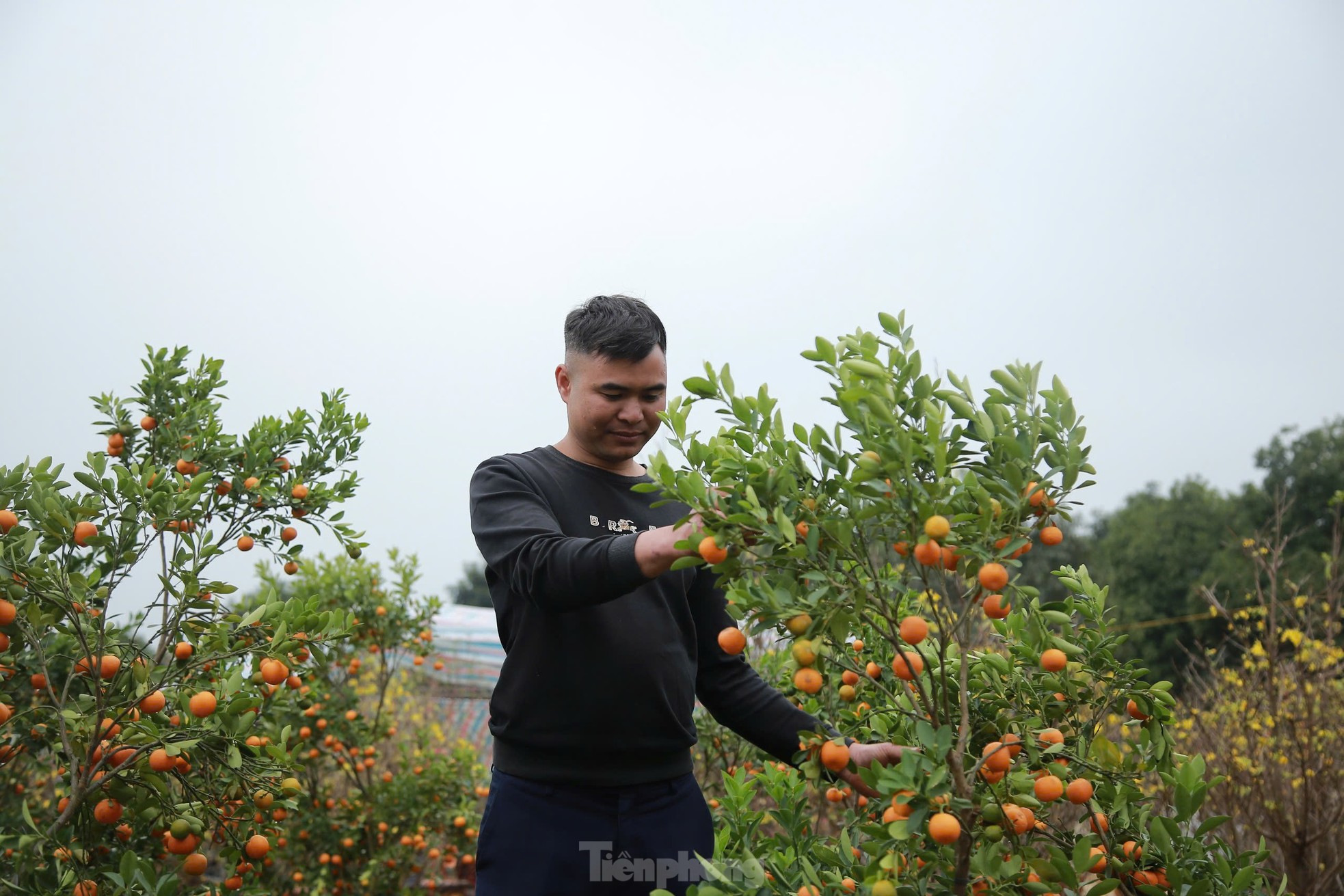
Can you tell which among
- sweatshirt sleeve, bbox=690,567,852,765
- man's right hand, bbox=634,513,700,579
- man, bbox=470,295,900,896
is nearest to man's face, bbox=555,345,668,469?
man, bbox=470,295,900,896

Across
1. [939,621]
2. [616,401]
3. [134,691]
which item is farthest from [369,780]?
[939,621]

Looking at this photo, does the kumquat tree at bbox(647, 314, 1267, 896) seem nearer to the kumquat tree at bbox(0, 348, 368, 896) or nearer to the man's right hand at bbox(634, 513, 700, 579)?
the man's right hand at bbox(634, 513, 700, 579)

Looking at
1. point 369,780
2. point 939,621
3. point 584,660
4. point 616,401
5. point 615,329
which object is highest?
point 615,329

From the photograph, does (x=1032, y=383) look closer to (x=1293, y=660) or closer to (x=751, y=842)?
(x=751, y=842)

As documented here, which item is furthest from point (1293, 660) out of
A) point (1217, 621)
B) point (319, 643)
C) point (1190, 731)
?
point (1217, 621)

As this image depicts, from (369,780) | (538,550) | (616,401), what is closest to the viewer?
(538,550)

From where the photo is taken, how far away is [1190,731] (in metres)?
5.11

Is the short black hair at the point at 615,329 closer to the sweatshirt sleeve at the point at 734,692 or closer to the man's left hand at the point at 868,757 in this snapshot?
the sweatshirt sleeve at the point at 734,692

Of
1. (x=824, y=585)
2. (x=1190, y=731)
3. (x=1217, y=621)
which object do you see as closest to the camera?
(x=824, y=585)

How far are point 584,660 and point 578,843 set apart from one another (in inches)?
14.7

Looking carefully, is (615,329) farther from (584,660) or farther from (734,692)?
(734,692)

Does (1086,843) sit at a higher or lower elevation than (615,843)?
higher

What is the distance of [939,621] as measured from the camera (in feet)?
4.61

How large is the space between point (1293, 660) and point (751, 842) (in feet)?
11.8
